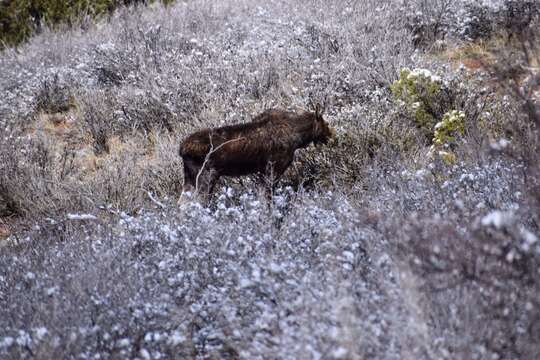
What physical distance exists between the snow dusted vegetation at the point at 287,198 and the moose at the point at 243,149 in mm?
213

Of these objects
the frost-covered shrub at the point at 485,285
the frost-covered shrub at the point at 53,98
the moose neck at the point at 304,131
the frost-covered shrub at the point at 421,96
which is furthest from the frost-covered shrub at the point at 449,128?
the frost-covered shrub at the point at 53,98

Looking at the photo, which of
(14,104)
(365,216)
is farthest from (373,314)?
(14,104)

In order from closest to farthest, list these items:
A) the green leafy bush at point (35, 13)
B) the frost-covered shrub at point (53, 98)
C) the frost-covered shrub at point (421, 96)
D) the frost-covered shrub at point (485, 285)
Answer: the frost-covered shrub at point (485, 285) → the frost-covered shrub at point (421, 96) → the frost-covered shrub at point (53, 98) → the green leafy bush at point (35, 13)

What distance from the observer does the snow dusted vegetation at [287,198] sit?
9.41 ft

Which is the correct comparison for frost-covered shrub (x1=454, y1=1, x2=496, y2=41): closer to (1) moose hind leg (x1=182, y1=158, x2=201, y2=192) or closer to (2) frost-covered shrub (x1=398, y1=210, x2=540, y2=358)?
(1) moose hind leg (x1=182, y1=158, x2=201, y2=192)

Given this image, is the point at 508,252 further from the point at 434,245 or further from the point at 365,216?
the point at 365,216

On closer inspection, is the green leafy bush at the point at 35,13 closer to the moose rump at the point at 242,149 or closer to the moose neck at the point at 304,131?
the moose neck at the point at 304,131

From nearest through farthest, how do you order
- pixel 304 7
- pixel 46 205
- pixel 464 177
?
1. pixel 464 177
2. pixel 46 205
3. pixel 304 7

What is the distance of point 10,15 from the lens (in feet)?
44.7

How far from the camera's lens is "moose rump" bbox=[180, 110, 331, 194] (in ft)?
17.2

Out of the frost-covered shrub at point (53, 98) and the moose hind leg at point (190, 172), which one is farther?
the frost-covered shrub at point (53, 98)

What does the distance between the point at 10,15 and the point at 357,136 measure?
10180mm

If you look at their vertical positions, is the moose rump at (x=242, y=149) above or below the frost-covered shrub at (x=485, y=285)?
below

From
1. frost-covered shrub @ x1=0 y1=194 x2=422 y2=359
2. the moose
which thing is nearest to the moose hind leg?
the moose
